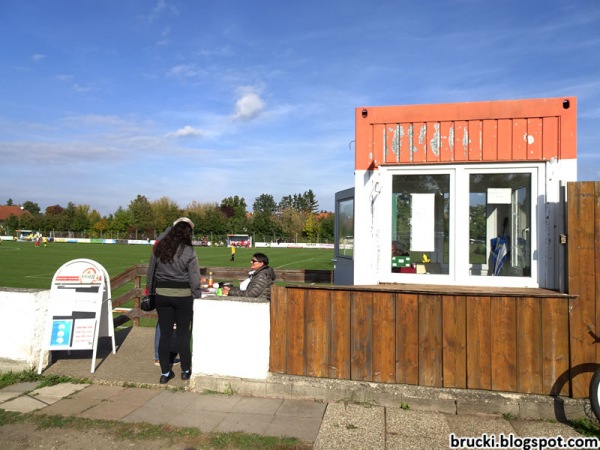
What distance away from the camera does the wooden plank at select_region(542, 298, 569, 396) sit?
14.7 feet

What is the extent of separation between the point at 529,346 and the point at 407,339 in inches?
46.5

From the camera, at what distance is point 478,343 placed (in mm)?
4648

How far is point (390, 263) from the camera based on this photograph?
227 inches

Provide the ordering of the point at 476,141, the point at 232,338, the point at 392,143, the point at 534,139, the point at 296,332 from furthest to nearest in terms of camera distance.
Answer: the point at 392,143
the point at 476,141
the point at 534,139
the point at 232,338
the point at 296,332

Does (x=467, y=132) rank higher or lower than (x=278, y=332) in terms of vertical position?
higher

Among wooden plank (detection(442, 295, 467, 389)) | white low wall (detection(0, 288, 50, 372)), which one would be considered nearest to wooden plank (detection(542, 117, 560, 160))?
wooden plank (detection(442, 295, 467, 389))

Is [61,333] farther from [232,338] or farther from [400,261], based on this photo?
[400,261]

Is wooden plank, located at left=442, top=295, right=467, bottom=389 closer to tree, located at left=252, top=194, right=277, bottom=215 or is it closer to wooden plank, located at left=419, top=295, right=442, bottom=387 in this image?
wooden plank, located at left=419, top=295, right=442, bottom=387

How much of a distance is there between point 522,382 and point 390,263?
1953 millimetres

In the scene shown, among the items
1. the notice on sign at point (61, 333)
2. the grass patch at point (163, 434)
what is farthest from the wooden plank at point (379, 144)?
the notice on sign at point (61, 333)

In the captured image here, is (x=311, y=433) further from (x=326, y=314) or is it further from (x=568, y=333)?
(x=568, y=333)

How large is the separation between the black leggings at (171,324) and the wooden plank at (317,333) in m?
1.54

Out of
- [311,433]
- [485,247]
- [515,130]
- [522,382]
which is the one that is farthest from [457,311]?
[515,130]

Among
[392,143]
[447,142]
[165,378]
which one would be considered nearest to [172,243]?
[165,378]
